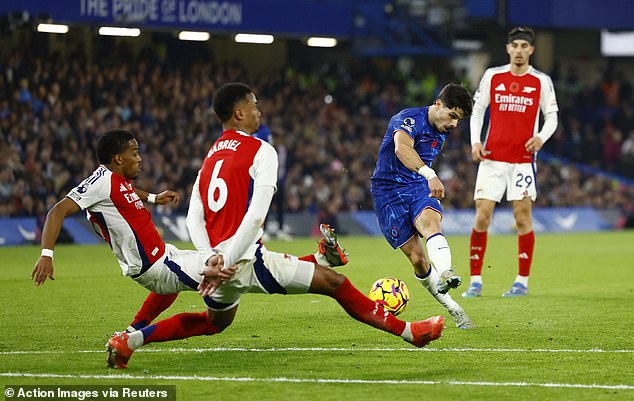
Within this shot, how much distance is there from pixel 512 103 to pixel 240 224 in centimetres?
628

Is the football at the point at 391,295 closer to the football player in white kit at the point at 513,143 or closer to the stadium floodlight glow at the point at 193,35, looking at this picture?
the football player in white kit at the point at 513,143

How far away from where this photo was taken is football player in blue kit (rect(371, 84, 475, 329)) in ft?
30.0

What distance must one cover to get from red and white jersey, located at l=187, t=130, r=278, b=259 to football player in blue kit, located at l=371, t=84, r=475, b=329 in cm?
237

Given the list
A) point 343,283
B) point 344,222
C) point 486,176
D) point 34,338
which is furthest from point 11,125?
point 343,283

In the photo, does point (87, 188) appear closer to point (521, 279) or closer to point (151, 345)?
point (151, 345)

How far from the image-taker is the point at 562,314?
1041 centimetres

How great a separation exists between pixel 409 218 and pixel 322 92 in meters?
20.6

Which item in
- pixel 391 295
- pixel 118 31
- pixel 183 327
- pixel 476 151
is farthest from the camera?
pixel 118 31

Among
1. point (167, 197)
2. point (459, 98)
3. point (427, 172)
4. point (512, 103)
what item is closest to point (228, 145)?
point (167, 197)

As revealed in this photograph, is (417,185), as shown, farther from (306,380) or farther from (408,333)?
(306,380)

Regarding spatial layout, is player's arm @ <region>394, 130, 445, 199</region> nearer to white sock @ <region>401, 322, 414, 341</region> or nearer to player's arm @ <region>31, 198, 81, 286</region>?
white sock @ <region>401, 322, 414, 341</region>

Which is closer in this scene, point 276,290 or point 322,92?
point 276,290

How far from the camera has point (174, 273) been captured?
303 inches

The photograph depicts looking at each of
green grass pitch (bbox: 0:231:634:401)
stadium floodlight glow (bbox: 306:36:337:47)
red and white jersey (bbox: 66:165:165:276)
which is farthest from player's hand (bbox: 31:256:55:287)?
stadium floodlight glow (bbox: 306:36:337:47)
